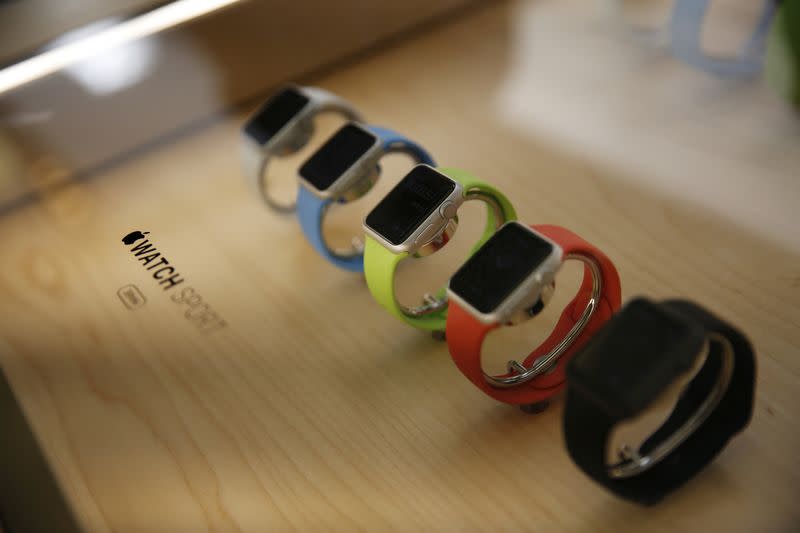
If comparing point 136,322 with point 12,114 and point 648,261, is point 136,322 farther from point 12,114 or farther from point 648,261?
point 648,261

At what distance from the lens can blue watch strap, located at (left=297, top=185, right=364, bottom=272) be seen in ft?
2.66

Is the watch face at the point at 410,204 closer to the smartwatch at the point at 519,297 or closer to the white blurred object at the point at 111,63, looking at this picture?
the smartwatch at the point at 519,297

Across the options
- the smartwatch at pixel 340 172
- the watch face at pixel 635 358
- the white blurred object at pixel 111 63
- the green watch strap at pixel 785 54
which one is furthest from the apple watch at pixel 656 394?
the white blurred object at pixel 111 63

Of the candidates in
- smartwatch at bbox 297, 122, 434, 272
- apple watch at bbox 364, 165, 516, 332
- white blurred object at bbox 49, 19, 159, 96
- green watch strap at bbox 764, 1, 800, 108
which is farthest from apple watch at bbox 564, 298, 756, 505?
white blurred object at bbox 49, 19, 159, 96

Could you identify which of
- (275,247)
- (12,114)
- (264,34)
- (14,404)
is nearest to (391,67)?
(264,34)

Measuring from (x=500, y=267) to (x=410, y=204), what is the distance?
0.13 metres

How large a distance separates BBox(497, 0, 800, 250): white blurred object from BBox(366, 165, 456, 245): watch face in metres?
0.31

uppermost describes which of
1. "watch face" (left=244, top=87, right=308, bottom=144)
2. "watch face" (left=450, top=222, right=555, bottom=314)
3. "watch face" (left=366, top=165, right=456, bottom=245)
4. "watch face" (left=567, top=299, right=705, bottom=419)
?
"watch face" (left=244, top=87, right=308, bottom=144)

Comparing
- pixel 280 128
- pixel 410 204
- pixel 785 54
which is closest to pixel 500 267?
pixel 410 204

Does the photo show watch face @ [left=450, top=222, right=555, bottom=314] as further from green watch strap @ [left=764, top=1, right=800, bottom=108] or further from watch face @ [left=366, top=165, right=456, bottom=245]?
green watch strap @ [left=764, top=1, right=800, bottom=108]

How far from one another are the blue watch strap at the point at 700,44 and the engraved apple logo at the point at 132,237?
0.68m

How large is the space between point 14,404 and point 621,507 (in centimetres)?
53

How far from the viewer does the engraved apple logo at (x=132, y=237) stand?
80 centimetres

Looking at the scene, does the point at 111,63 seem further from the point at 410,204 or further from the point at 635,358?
the point at 635,358
